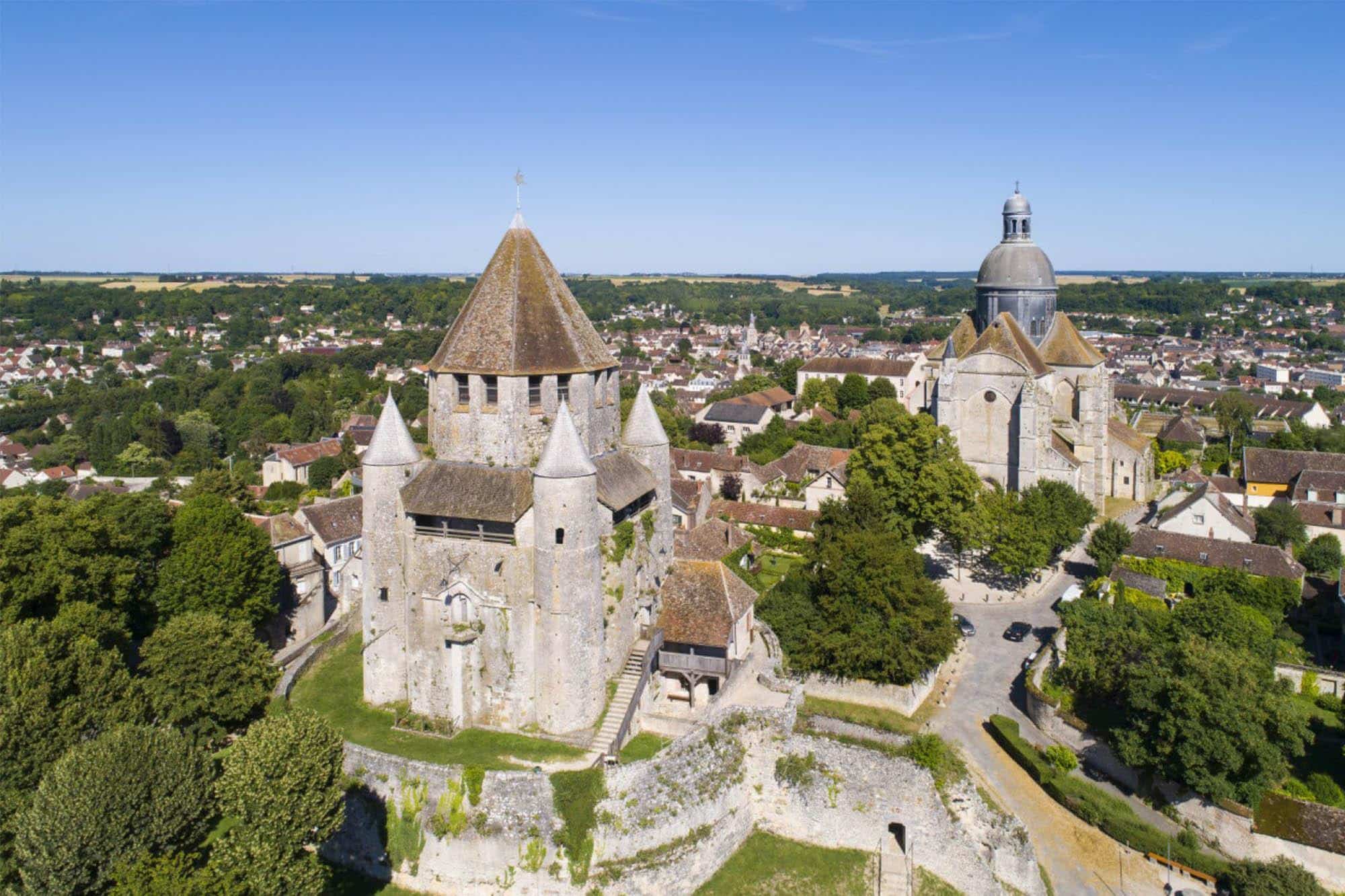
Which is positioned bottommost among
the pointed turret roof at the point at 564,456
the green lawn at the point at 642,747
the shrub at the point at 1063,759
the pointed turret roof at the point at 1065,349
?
the shrub at the point at 1063,759

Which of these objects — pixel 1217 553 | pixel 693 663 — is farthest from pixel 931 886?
pixel 1217 553

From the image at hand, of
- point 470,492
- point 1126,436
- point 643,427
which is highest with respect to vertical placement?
point 643,427

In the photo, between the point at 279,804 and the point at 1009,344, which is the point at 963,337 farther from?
the point at 279,804

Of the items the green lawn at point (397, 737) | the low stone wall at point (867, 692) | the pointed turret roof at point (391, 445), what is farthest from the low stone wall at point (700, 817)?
the pointed turret roof at point (391, 445)

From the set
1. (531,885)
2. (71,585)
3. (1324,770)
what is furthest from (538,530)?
(1324,770)

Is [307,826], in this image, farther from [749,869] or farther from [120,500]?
[120,500]

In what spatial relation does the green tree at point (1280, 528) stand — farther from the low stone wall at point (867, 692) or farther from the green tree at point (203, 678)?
the green tree at point (203, 678)

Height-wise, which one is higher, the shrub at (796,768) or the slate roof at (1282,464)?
the slate roof at (1282,464)
